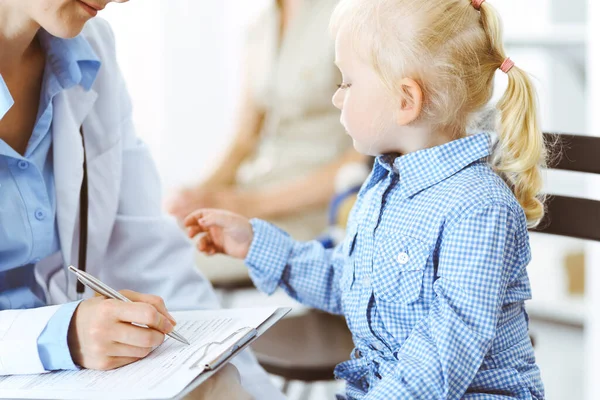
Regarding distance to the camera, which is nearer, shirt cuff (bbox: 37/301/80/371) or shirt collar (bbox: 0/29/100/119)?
shirt cuff (bbox: 37/301/80/371)

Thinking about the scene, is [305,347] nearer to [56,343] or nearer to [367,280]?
[367,280]

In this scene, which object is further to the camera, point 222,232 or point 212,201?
point 212,201

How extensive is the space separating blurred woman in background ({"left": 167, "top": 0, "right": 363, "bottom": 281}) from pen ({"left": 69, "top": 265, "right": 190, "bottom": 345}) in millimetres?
1113

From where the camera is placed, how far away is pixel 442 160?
100cm

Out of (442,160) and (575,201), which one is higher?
(442,160)

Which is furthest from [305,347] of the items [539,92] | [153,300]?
[539,92]

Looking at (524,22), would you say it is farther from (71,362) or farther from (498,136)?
(71,362)

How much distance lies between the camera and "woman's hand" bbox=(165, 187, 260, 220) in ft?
5.91

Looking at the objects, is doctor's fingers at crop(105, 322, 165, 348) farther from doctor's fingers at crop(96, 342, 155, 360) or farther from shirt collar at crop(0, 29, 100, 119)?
shirt collar at crop(0, 29, 100, 119)

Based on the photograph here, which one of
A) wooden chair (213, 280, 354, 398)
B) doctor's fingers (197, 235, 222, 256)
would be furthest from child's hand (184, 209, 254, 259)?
wooden chair (213, 280, 354, 398)

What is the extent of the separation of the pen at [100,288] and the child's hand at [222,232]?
0.84ft

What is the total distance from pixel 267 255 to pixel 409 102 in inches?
12.8

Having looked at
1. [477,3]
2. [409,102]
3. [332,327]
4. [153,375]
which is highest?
[477,3]

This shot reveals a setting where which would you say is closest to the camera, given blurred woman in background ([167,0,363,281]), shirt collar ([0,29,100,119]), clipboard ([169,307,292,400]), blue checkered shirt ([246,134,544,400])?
clipboard ([169,307,292,400])
